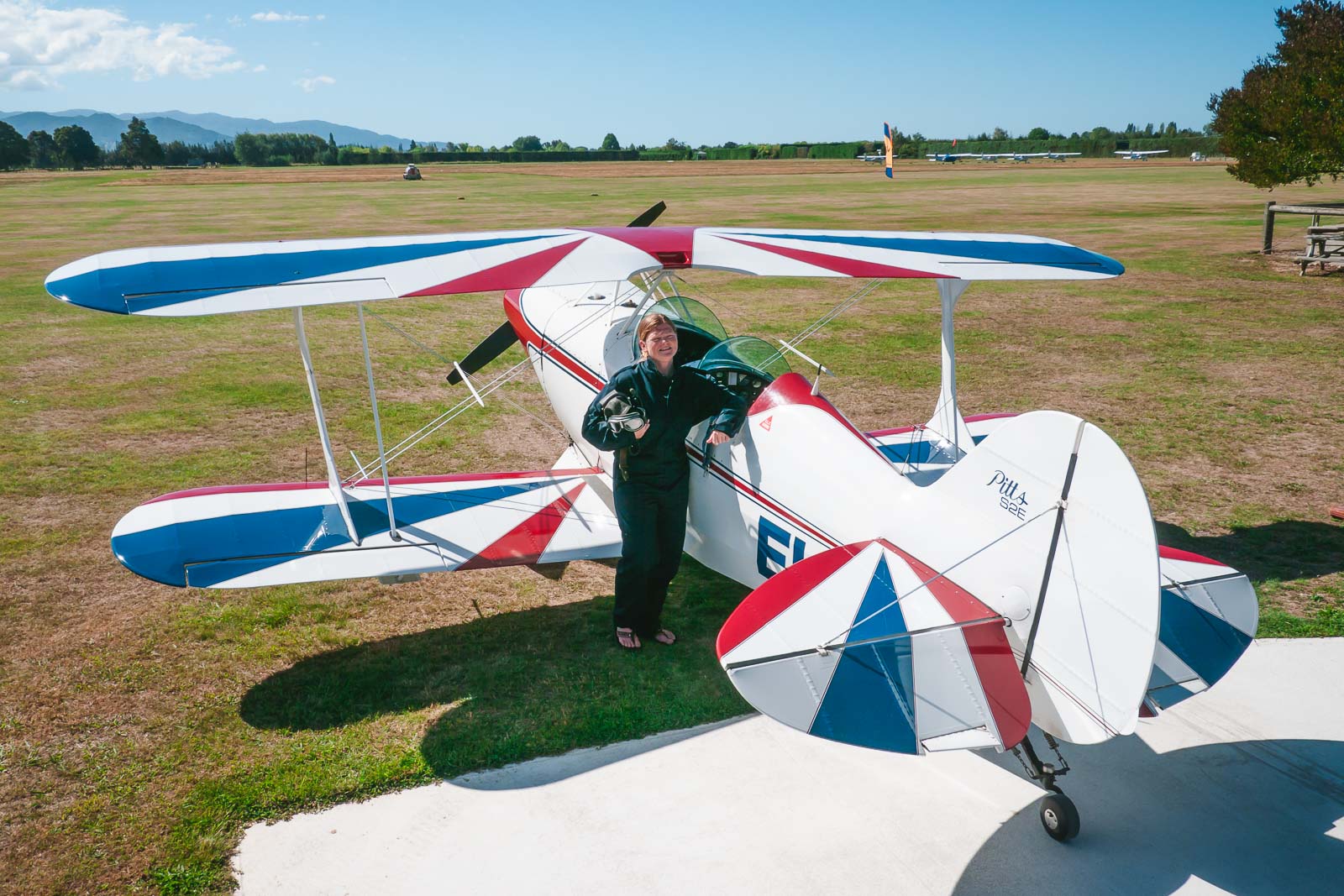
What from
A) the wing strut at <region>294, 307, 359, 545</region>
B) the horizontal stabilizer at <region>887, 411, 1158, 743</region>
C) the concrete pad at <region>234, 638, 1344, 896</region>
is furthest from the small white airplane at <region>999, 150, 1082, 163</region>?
the horizontal stabilizer at <region>887, 411, 1158, 743</region>

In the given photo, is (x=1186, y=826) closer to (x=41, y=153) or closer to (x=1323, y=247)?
(x=1323, y=247)

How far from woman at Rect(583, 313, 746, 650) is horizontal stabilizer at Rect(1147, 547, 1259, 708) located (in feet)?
7.38

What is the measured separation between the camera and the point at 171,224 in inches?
1177

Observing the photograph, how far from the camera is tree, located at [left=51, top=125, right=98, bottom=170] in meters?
96.2

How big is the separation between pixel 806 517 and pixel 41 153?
399 ft

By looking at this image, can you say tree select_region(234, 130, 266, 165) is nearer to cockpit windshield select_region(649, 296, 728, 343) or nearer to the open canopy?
the open canopy

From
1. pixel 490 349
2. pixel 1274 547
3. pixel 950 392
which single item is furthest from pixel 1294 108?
pixel 490 349

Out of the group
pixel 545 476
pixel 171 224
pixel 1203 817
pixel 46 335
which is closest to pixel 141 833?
pixel 545 476

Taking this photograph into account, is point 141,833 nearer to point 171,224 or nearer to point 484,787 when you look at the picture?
point 484,787

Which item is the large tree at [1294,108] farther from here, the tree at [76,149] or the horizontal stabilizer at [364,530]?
the tree at [76,149]

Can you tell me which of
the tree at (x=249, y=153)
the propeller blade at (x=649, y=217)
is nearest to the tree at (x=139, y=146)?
the tree at (x=249, y=153)

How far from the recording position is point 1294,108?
17.4m

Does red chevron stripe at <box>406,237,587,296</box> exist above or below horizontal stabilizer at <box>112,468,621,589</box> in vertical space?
above

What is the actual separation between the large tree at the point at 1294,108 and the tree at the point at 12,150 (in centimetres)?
10866
